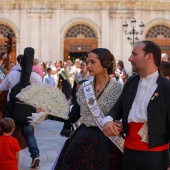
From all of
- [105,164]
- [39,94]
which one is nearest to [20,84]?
[39,94]

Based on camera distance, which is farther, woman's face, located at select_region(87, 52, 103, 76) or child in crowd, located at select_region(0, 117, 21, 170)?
child in crowd, located at select_region(0, 117, 21, 170)

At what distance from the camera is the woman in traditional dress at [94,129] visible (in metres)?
5.00

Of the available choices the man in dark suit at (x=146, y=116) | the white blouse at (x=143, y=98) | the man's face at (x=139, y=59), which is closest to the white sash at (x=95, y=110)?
the man in dark suit at (x=146, y=116)

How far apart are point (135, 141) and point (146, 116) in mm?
248

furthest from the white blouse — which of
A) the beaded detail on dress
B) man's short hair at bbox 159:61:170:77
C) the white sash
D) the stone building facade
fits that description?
the stone building facade

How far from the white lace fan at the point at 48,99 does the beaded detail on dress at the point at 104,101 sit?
193mm

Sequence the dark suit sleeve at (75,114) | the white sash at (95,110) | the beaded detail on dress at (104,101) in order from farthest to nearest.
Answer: the dark suit sleeve at (75,114) < the beaded detail on dress at (104,101) < the white sash at (95,110)

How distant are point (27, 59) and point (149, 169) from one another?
4303mm

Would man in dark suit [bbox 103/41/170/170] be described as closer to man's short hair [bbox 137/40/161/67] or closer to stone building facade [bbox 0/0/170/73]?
man's short hair [bbox 137/40/161/67]

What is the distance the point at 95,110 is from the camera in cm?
508

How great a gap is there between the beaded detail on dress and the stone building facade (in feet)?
78.3

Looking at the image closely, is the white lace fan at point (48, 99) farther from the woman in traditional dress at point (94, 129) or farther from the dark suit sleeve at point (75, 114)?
the woman in traditional dress at point (94, 129)

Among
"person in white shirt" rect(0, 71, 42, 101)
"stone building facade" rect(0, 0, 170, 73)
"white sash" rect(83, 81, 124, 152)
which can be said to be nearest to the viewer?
"white sash" rect(83, 81, 124, 152)

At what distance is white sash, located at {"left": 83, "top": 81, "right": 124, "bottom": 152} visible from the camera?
4.96 meters
